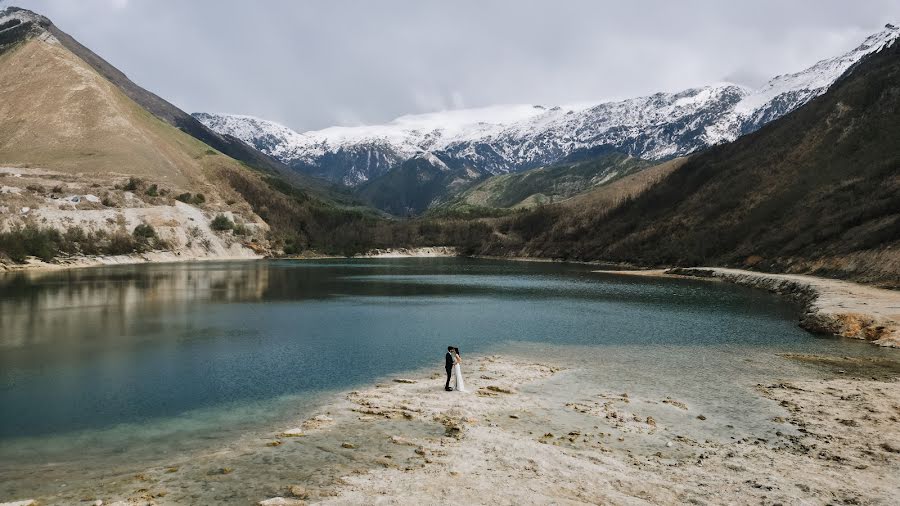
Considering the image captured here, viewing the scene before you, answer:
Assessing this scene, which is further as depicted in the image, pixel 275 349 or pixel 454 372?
pixel 275 349

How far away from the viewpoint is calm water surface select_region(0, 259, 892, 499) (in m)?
21.7

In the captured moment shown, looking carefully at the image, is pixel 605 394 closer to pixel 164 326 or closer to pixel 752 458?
pixel 752 458

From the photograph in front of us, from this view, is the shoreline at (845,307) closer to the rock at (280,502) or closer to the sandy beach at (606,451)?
the sandy beach at (606,451)

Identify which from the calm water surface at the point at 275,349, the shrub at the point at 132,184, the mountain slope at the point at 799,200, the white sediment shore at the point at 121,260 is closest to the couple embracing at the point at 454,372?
the calm water surface at the point at 275,349

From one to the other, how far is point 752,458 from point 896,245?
70002mm

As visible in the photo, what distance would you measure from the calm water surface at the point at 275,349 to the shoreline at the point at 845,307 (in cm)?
237

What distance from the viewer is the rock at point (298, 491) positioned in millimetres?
14227

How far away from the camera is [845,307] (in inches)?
1922

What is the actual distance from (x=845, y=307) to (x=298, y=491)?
51.2m

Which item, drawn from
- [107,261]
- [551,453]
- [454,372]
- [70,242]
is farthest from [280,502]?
[70,242]

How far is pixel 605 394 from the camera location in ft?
85.8

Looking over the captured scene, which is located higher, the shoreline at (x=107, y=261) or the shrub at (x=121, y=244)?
the shrub at (x=121, y=244)

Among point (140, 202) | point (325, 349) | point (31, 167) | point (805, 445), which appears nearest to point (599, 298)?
point (325, 349)

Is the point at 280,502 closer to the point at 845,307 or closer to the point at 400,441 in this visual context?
the point at 400,441
